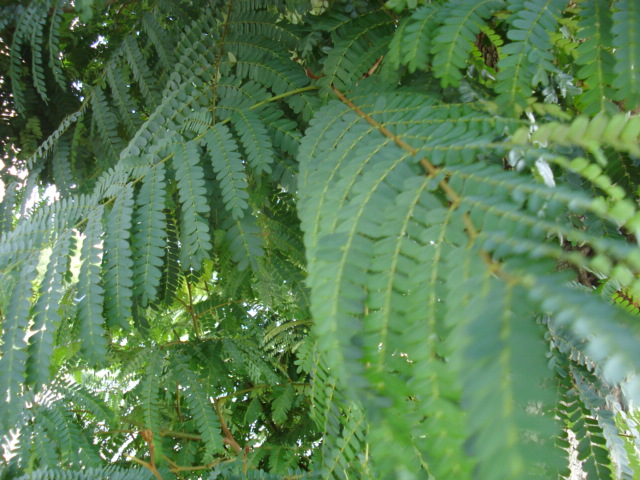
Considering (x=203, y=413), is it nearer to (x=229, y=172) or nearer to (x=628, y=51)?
(x=229, y=172)

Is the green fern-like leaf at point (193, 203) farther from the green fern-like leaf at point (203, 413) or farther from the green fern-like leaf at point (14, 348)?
the green fern-like leaf at point (203, 413)

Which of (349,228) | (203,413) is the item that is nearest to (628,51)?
(349,228)

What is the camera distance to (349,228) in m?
0.52

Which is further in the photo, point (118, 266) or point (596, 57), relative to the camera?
point (118, 266)

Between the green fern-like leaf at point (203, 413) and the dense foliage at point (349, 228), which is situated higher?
the dense foliage at point (349, 228)

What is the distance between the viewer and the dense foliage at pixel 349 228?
38 centimetres

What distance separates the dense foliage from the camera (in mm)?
381

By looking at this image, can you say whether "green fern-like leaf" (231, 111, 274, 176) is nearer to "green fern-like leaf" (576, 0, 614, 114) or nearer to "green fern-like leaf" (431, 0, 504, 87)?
"green fern-like leaf" (431, 0, 504, 87)

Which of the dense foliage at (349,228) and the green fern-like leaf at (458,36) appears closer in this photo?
the dense foliage at (349,228)

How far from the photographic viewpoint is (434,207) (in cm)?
51

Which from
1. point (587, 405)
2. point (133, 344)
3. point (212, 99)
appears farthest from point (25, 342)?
point (133, 344)

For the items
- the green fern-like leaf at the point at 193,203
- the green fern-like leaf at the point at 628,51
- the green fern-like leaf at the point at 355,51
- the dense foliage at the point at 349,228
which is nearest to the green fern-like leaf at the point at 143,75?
the dense foliage at the point at 349,228

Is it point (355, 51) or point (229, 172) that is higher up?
point (355, 51)

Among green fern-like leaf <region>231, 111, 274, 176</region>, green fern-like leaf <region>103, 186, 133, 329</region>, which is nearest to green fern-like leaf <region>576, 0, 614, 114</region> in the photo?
green fern-like leaf <region>231, 111, 274, 176</region>
